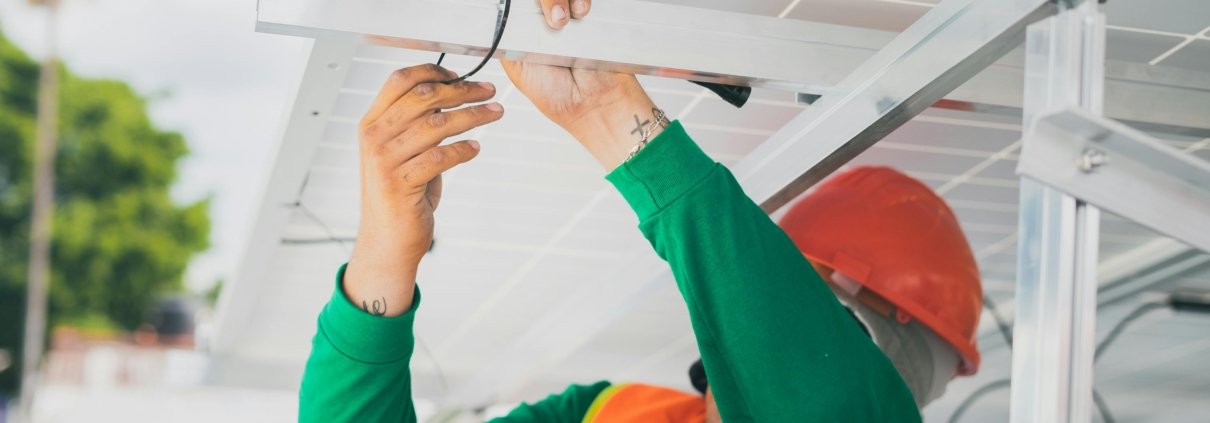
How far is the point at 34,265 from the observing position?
27.7 m

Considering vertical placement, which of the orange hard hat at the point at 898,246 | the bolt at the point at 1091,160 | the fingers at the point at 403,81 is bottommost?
the orange hard hat at the point at 898,246

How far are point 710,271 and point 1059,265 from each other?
391 mm

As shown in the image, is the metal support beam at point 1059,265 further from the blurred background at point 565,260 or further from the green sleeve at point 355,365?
the green sleeve at point 355,365

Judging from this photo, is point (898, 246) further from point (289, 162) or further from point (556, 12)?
point (289, 162)

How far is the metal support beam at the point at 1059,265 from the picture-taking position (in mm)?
984

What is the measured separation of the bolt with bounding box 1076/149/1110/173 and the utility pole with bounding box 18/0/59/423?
30849 mm

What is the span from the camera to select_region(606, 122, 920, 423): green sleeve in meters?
1.17

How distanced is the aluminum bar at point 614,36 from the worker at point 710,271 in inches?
1.7

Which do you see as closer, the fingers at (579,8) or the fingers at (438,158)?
the fingers at (579,8)

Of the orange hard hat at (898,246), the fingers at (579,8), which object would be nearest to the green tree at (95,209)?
the orange hard hat at (898,246)

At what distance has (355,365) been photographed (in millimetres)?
1749

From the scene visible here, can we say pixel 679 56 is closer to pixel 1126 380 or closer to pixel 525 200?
pixel 525 200

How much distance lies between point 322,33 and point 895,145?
5.54 ft

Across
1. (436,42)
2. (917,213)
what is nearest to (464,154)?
(436,42)
